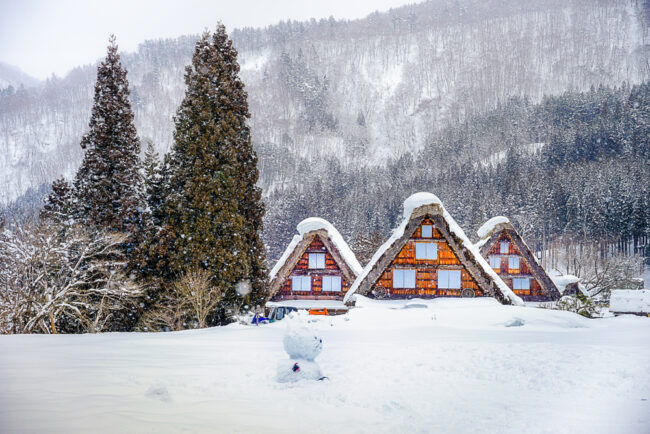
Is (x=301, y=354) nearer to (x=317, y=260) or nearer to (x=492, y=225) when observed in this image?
(x=317, y=260)

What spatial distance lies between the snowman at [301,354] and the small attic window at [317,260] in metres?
19.2

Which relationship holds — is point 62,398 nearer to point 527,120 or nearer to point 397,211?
point 397,211

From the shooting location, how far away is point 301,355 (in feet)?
29.3

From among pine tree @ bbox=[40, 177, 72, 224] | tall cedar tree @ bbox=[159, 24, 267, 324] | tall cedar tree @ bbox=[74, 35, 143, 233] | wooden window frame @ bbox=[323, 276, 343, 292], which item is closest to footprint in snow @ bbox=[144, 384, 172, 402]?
tall cedar tree @ bbox=[159, 24, 267, 324]

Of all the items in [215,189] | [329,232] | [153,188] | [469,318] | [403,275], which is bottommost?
[469,318]

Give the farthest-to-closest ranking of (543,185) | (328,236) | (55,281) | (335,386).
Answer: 1. (543,185)
2. (328,236)
3. (55,281)
4. (335,386)

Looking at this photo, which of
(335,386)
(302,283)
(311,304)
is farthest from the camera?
(302,283)

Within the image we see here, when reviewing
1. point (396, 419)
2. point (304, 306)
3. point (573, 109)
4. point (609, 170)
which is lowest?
point (304, 306)

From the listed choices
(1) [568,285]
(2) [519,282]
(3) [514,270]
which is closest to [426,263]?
(3) [514,270]

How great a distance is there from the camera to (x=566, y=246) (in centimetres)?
7425

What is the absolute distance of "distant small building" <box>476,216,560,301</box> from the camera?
1251 inches

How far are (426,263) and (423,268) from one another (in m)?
0.31

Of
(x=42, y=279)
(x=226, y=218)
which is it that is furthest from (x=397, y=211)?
(x=42, y=279)

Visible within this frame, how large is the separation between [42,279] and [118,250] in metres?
3.39
